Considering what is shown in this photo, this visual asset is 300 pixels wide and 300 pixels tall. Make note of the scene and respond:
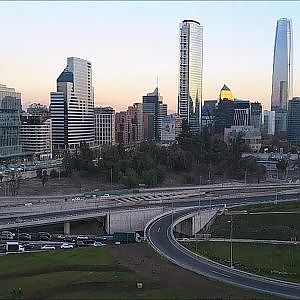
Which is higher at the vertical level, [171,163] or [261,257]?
[171,163]

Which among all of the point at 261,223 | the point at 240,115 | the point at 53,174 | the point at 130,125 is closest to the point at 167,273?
the point at 261,223

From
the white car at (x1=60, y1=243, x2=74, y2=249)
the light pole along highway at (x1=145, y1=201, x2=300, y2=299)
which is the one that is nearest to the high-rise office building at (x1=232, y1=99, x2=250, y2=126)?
the light pole along highway at (x1=145, y1=201, x2=300, y2=299)

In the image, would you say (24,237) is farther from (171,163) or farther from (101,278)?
(171,163)

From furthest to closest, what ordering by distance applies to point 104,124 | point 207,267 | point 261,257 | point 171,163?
point 104,124, point 171,163, point 261,257, point 207,267

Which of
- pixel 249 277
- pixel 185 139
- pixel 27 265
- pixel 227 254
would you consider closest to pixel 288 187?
pixel 185 139

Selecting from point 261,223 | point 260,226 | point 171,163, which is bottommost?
point 260,226

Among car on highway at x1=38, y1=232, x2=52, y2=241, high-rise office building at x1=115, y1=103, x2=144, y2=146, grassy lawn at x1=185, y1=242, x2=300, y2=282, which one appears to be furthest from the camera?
high-rise office building at x1=115, y1=103, x2=144, y2=146

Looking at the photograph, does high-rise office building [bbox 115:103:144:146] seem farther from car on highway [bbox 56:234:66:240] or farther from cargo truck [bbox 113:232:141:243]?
cargo truck [bbox 113:232:141:243]
